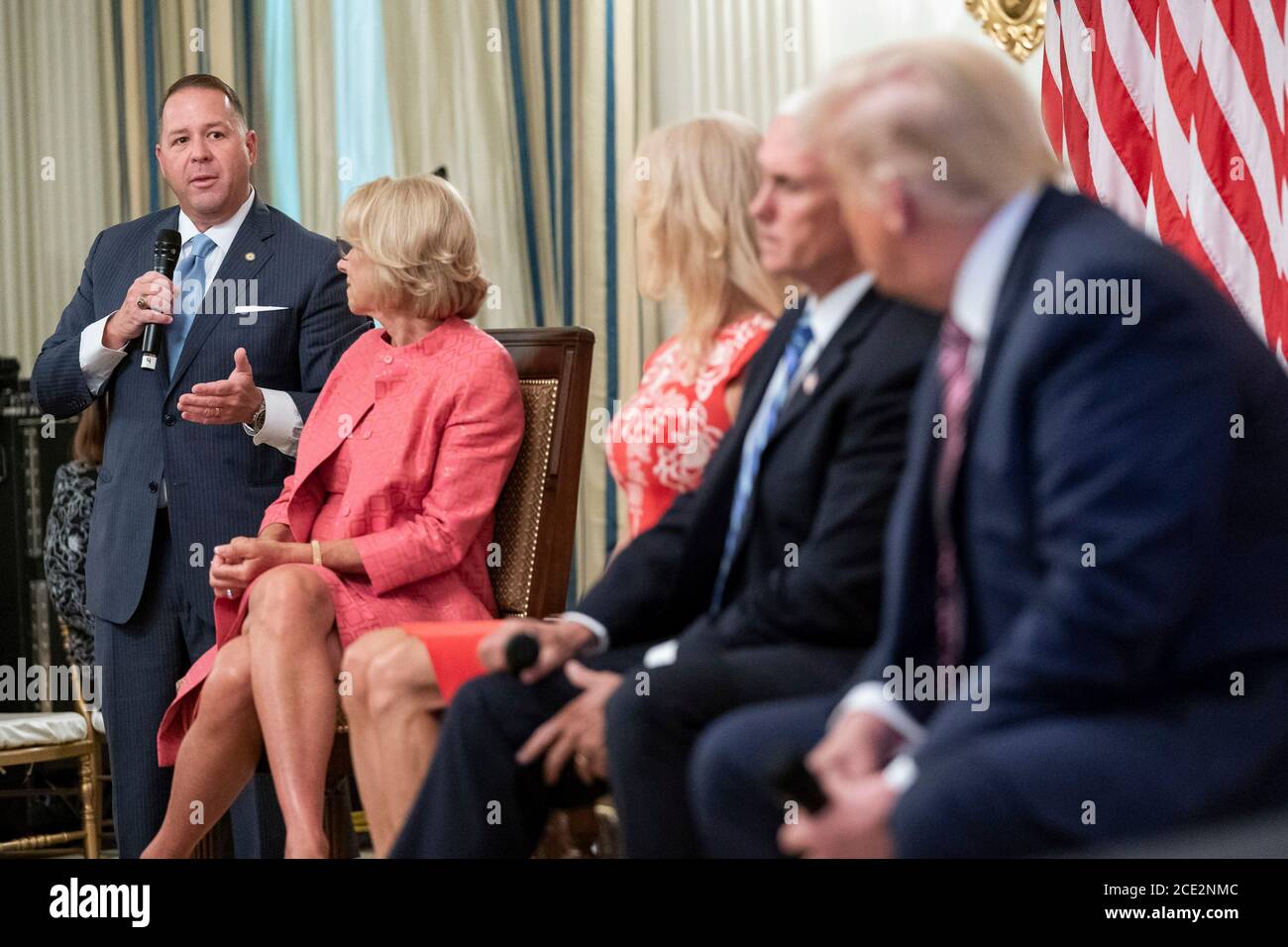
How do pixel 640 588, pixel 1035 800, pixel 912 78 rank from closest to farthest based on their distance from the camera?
pixel 1035 800 → pixel 912 78 → pixel 640 588

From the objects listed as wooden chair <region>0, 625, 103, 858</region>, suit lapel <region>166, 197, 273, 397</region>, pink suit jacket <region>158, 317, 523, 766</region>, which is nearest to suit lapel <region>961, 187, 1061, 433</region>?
pink suit jacket <region>158, 317, 523, 766</region>

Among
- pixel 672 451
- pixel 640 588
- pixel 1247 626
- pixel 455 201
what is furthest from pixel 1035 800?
pixel 455 201

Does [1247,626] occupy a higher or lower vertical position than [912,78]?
lower

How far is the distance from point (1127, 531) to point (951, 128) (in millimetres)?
417

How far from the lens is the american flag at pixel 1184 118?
2.89m

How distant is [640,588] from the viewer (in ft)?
6.63

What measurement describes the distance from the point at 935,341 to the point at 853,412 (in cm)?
12

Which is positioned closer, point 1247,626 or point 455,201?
point 1247,626

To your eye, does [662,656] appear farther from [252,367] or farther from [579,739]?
[252,367]

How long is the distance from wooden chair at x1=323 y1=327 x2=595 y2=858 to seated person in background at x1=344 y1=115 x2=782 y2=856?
0.63 metres

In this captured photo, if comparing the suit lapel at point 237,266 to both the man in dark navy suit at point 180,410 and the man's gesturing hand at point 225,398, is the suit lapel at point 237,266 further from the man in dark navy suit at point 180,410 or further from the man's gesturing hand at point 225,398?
the man's gesturing hand at point 225,398

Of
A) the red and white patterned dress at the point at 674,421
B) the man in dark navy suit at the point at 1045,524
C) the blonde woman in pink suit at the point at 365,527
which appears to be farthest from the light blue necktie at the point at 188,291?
the man in dark navy suit at the point at 1045,524

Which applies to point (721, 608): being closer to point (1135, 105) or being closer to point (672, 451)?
point (672, 451)

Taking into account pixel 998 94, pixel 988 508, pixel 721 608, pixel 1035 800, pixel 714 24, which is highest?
pixel 714 24
